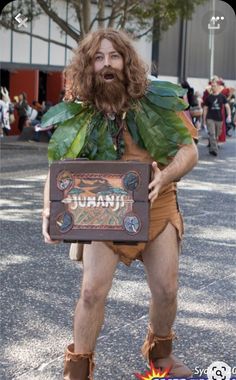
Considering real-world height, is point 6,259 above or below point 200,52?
below

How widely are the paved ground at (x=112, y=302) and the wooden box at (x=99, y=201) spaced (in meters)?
0.93

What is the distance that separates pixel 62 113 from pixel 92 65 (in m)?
0.28

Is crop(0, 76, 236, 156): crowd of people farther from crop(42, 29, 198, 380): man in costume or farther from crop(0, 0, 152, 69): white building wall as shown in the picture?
crop(42, 29, 198, 380): man in costume

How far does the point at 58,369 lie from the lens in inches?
145

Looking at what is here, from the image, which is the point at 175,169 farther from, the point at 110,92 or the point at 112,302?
the point at 112,302

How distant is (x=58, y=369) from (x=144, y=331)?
809mm

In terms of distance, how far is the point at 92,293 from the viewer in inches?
128

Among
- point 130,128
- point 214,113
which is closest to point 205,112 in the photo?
point 214,113

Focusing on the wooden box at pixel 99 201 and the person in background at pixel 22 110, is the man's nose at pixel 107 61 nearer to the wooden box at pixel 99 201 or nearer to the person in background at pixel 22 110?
the wooden box at pixel 99 201

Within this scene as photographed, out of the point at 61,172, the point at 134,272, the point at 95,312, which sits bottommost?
the point at 134,272

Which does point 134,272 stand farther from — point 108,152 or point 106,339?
point 108,152

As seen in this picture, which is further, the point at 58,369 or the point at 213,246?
the point at 213,246

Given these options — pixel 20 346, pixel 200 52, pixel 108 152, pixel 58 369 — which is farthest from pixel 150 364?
pixel 200 52

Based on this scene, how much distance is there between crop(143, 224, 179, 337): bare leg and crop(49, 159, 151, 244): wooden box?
290 mm
